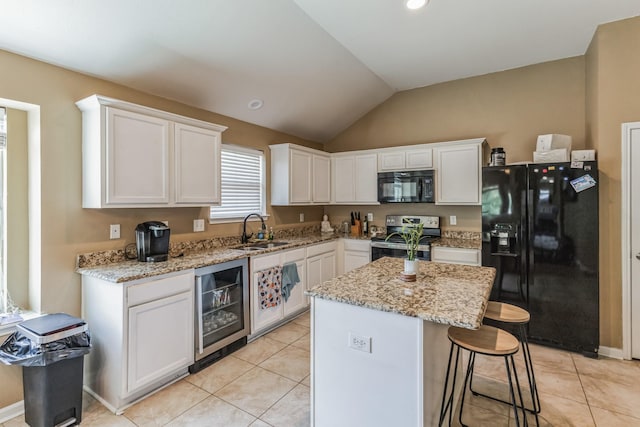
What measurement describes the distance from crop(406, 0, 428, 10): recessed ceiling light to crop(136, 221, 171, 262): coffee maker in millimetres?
2738

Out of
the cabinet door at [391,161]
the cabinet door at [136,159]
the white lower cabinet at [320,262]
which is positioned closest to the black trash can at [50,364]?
the cabinet door at [136,159]

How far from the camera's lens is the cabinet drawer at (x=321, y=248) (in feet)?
13.3

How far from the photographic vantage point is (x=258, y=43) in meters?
2.89

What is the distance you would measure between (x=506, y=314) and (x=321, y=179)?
3.24 metres

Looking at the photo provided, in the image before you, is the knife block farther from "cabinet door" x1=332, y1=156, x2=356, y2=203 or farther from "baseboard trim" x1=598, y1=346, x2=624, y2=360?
"baseboard trim" x1=598, y1=346, x2=624, y2=360

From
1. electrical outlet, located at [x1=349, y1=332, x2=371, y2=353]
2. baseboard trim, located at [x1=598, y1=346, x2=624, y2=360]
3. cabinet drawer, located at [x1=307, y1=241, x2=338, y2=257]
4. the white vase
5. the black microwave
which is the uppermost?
the black microwave

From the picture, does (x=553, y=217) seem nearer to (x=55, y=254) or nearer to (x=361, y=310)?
(x=361, y=310)

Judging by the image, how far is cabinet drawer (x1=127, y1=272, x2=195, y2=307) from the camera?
223cm

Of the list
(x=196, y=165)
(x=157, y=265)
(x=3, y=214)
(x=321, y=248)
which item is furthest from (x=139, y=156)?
(x=321, y=248)

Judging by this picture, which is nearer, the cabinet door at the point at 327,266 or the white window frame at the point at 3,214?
the white window frame at the point at 3,214

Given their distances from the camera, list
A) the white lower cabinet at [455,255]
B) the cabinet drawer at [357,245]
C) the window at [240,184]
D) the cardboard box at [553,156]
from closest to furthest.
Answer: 1. the cardboard box at [553,156]
2. the white lower cabinet at [455,255]
3. the window at [240,184]
4. the cabinet drawer at [357,245]

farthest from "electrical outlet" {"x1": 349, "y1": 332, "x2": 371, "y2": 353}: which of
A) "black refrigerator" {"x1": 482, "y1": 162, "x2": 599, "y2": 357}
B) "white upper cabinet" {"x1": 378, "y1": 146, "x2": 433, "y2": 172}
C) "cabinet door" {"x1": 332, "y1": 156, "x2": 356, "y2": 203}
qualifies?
"cabinet door" {"x1": 332, "y1": 156, "x2": 356, "y2": 203}

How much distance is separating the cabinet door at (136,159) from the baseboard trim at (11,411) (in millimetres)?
1496

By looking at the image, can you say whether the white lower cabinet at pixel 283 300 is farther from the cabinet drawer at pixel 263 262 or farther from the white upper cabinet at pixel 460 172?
the white upper cabinet at pixel 460 172
